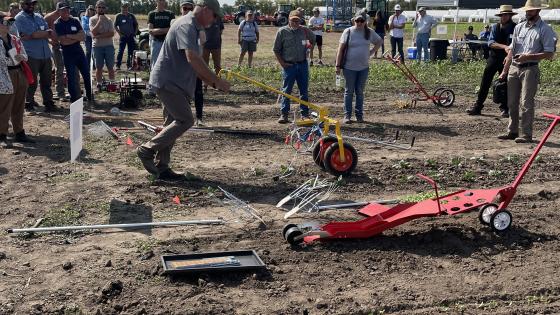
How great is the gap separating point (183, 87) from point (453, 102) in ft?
25.2

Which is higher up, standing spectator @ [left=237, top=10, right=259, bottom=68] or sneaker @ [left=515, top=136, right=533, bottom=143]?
standing spectator @ [left=237, top=10, right=259, bottom=68]

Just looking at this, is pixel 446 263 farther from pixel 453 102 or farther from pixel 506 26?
pixel 453 102

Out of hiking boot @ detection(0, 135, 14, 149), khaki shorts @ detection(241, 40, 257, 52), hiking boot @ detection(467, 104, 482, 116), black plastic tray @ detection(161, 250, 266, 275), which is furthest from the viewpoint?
khaki shorts @ detection(241, 40, 257, 52)

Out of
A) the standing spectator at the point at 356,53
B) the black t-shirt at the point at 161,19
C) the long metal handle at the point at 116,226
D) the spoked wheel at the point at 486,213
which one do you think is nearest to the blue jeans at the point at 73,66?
the black t-shirt at the point at 161,19

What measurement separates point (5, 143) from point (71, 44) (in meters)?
3.32

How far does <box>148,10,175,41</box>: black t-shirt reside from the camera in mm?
13242

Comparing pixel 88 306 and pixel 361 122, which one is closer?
pixel 88 306

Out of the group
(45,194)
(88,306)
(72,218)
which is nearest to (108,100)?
(45,194)

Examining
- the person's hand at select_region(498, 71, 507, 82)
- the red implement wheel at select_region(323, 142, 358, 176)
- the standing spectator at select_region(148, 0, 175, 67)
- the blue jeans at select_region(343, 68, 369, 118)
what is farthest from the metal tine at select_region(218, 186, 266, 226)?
the standing spectator at select_region(148, 0, 175, 67)

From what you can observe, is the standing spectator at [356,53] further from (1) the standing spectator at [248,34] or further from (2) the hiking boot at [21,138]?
(1) the standing spectator at [248,34]

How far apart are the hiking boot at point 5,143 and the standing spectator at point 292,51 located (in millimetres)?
4524

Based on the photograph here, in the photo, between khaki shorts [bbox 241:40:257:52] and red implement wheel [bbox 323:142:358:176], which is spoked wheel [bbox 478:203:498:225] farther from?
khaki shorts [bbox 241:40:257:52]

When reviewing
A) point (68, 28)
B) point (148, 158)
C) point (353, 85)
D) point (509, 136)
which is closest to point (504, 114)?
point (509, 136)

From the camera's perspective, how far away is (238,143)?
33.3 ft
